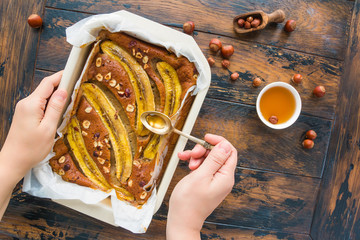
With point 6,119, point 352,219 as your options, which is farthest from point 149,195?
point 352,219

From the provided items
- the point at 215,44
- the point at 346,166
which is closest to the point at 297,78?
the point at 215,44

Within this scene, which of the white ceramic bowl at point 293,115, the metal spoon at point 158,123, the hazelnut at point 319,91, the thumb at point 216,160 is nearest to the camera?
the thumb at point 216,160

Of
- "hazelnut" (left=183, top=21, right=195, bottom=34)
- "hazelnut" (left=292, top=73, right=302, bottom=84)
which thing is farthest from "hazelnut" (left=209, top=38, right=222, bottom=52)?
"hazelnut" (left=292, top=73, right=302, bottom=84)

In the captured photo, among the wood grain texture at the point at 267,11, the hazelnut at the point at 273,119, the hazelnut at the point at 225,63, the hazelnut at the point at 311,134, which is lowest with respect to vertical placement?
the hazelnut at the point at 311,134

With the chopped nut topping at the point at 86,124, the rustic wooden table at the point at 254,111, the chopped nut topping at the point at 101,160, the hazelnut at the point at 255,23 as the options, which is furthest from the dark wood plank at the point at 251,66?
the chopped nut topping at the point at 101,160

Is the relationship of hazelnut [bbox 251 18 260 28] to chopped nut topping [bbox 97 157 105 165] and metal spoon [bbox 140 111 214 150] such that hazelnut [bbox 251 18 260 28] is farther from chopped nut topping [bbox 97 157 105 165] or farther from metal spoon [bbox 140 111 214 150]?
chopped nut topping [bbox 97 157 105 165]

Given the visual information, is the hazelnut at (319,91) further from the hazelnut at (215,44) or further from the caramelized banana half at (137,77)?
the caramelized banana half at (137,77)

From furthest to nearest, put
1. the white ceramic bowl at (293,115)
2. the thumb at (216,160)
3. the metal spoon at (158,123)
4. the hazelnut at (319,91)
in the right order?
the hazelnut at (319,91) → the white ceramic bowl at (293,115) → the metal spoon at (158,123) → the thumb at (216,160)
